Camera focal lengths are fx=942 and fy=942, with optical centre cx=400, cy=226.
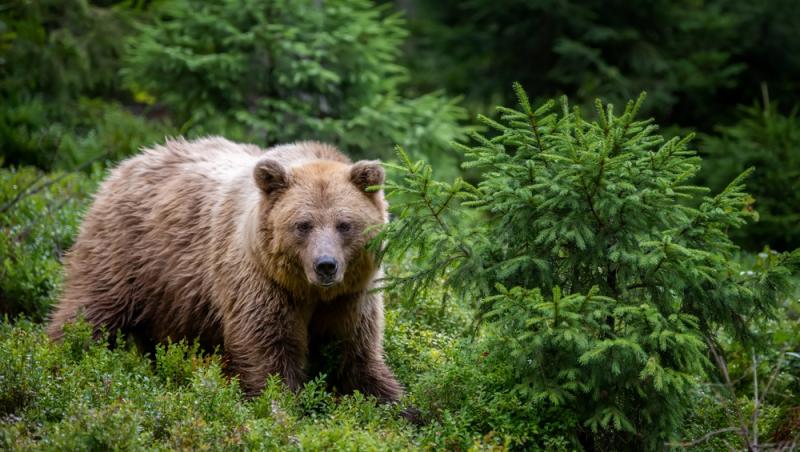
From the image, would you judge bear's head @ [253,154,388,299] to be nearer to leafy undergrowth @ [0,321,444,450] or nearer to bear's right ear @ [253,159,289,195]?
bear's right ear @ [253,159,289,195]

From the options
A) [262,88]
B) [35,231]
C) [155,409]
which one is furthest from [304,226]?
[262,88]

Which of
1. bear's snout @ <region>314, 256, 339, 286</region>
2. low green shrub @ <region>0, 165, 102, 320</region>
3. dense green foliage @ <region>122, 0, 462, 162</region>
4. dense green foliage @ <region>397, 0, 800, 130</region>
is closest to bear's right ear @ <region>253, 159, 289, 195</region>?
bear's snout @ <region>314, 256, 339, 286</region>

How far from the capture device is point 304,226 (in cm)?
614

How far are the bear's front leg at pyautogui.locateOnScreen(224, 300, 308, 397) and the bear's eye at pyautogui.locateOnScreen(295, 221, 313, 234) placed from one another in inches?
20.9

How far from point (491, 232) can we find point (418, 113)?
6.04 metres

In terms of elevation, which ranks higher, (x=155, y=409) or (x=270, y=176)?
(x=270, y=176)

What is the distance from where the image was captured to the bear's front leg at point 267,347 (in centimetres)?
619

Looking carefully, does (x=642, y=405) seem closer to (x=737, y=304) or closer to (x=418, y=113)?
(x=737, y=304)

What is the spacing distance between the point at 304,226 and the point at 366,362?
113 centimetres

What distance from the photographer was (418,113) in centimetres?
1149

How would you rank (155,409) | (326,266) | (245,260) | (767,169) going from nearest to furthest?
(155,409) → (326,266) → (245,260) → (767,169)

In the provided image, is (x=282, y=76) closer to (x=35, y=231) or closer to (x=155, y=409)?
(x=35, y=231)

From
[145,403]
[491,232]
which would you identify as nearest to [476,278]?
[491,232]

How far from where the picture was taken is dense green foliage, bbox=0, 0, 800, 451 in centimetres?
516
